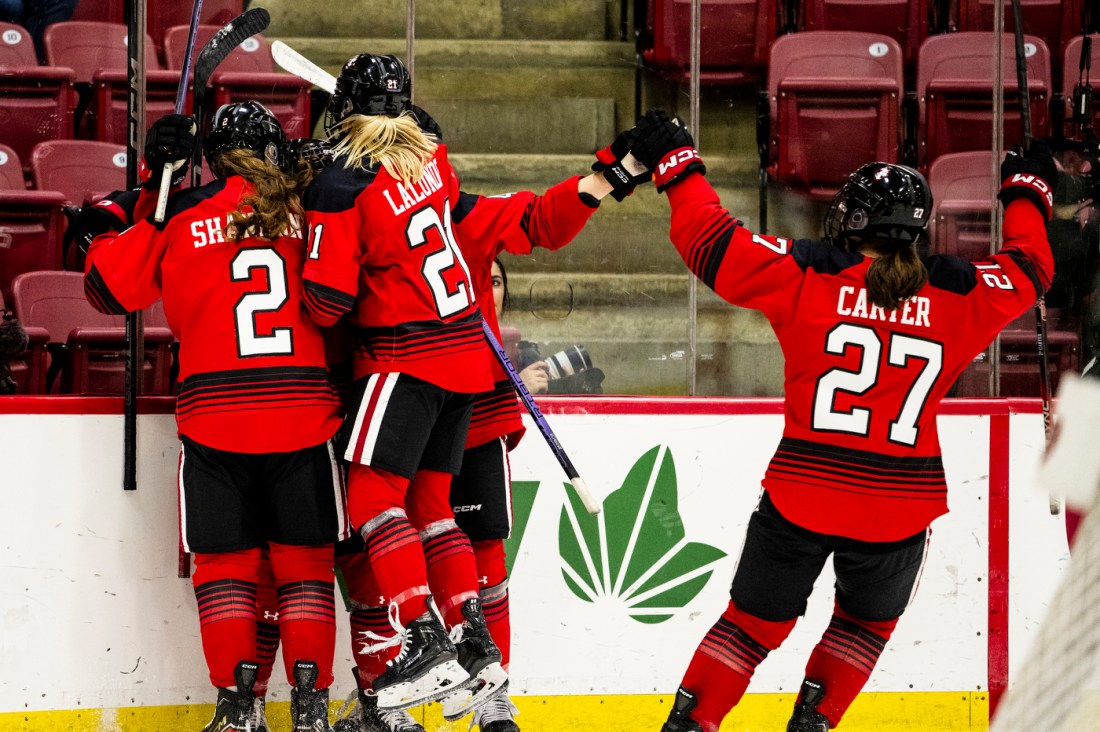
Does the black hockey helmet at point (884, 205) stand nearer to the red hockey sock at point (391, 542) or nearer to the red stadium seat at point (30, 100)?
the red hockey sock at point (391, 542)

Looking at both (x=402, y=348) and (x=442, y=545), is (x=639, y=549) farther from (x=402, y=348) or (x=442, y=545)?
(x=402, y=348)

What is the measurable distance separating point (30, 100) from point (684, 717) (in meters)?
2.53

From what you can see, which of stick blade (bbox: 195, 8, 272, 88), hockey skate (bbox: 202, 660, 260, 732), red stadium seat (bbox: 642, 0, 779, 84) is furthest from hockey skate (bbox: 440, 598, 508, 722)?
red stadium seat (bbox: 642, 0, 779, 84)

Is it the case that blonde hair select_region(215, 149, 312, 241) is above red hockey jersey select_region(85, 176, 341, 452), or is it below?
above

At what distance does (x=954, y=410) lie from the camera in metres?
3.62

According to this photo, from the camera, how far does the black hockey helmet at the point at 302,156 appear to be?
3182mm

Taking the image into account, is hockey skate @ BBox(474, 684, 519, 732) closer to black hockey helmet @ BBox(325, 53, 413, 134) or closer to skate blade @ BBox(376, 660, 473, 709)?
skate blade @ BBox(376, 660, 473, 709)

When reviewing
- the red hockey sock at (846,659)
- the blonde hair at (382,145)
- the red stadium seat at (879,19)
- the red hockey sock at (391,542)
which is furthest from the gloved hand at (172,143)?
the red stadium seat at (879,19)

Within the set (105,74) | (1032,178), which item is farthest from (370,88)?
(1032,178)

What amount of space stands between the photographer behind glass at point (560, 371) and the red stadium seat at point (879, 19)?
1.35 m

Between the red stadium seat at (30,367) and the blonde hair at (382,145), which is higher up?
the blonde hair at (382,145)

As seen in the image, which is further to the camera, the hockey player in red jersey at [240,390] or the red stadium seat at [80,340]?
the red stadium seat at [80,340]

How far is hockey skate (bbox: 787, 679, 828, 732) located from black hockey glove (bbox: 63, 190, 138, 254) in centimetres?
197

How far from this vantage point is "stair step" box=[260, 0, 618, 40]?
370 cm
